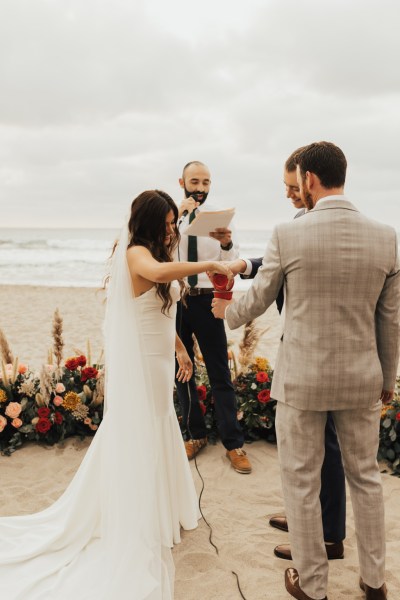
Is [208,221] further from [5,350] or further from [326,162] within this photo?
[5,350]

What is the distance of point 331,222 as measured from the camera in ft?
7.66

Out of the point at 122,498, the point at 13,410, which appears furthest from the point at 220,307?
the point at 13,410

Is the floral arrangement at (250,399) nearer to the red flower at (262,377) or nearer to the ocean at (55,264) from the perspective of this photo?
the red flower at (262,377)

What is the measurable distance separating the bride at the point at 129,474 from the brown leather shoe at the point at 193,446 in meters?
1.16

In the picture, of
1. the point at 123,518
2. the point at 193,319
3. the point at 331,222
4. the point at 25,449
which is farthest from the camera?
the point at 25,449

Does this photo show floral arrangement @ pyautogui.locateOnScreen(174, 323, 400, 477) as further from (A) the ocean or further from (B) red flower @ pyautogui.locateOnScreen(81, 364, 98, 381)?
(A) the ocean

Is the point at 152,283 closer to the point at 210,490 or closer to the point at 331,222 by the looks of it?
the point at 331,222

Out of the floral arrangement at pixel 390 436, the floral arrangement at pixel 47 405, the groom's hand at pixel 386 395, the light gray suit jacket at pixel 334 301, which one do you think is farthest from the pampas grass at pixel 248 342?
the light gray suit jacket at pixel 334 301

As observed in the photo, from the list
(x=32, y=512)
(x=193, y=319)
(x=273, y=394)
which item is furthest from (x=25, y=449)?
(x=273, y=394)

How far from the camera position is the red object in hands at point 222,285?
10.2 ft

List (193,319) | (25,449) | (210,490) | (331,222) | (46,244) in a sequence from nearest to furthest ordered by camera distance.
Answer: (331,222) < (210,490) < (193,319) < (25,449) < (46,244)

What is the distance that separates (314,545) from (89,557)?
4.49 ft

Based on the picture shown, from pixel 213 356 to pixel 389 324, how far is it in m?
2.08

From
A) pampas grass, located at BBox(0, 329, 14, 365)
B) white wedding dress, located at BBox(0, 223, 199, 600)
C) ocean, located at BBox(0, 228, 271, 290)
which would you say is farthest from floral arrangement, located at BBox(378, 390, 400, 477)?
ocean, located at BBox(0, 228, 271, 290)
